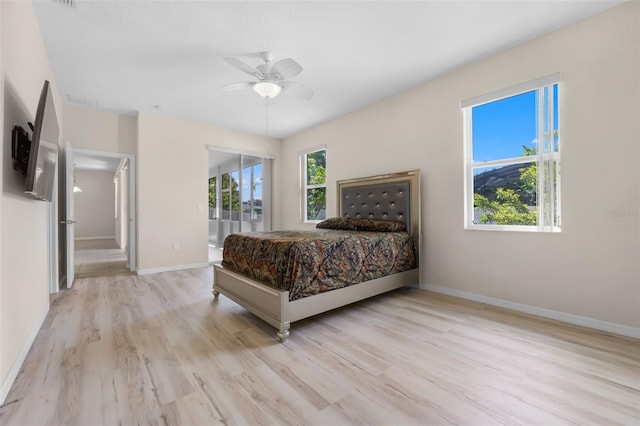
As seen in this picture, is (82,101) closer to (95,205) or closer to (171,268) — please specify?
(171,268)

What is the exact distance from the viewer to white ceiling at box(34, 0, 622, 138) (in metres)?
2.23

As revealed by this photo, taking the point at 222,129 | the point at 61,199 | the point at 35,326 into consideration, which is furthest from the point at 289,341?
the point at 222,129

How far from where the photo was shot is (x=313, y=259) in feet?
7.70

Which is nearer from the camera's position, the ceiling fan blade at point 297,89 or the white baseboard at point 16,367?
the white baseboard at point 16,367

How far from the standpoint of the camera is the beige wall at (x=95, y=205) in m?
9.62

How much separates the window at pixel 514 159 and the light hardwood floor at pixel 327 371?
3.30 feet

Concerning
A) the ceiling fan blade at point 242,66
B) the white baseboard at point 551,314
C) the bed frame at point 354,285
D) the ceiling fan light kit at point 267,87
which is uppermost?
the ceiling fan blade at point 242,66

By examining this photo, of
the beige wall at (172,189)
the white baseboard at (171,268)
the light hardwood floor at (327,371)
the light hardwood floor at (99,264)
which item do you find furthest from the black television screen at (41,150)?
the light hardwood floor at (99,264)

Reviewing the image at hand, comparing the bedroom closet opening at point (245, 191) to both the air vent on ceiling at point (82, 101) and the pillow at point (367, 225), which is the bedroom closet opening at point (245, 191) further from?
the pillow at point (367, 225)

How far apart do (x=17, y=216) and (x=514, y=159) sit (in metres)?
4.22

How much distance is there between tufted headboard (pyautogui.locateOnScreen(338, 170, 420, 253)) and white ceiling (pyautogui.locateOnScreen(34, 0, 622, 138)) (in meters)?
1.25

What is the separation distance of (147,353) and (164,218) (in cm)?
315

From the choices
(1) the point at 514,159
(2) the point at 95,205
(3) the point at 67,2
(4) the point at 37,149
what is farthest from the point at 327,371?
(2) the point at 95,205

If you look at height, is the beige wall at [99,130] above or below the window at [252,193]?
above
